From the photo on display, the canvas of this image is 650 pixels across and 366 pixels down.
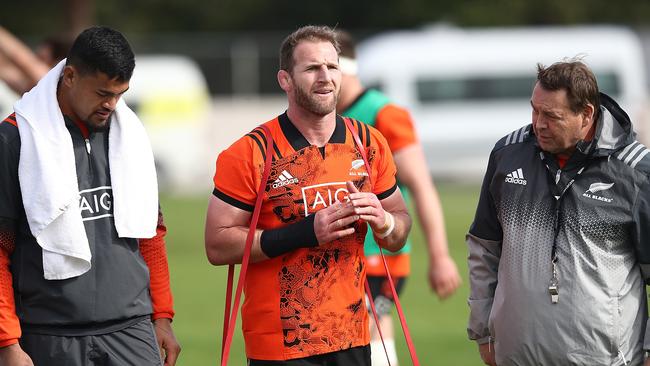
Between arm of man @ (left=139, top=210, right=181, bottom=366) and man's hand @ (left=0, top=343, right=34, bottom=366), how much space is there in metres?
0.66

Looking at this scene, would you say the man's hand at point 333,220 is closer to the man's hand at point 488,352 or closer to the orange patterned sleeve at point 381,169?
the orange patterned sleeve at point 381,169

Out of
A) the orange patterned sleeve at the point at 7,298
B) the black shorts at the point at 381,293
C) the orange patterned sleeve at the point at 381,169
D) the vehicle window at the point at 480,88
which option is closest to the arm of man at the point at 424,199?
the black shorts at the point at 381,293

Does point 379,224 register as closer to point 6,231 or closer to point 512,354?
point 512,354

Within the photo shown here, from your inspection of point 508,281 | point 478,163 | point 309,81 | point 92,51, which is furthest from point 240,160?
point 478,163

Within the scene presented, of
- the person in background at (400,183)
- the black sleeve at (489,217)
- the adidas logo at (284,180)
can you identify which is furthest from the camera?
the person in background at (400,183)

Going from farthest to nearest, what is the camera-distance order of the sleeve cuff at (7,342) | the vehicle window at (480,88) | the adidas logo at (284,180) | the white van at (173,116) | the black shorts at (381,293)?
the vehicle window at (480,88)
the white van at (173,116)
the black shorts at (381,293)
the adidas logo at (284,180)
the sleeve cuff at (7,342)

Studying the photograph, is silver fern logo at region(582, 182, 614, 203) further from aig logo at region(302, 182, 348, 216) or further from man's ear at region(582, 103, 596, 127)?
aig logo at region(302, 182, 348, 216)

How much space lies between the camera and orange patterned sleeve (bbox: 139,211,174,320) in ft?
17.7

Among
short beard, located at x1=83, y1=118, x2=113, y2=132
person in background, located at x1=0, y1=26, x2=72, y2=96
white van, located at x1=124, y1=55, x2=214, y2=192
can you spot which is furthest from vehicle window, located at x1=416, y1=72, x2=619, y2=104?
short beard, located at x1=83, y1=118, x2=113, y2=132

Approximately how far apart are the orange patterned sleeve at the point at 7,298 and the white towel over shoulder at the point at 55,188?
0.13 metres

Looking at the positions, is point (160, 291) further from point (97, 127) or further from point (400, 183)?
point (400, 183)

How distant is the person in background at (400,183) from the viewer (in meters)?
7.18

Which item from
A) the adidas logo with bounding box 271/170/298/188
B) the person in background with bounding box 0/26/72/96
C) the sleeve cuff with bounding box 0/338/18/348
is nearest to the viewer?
the sleeve cuff with bounding box 0/338/18/348

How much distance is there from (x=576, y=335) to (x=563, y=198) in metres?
0.57
